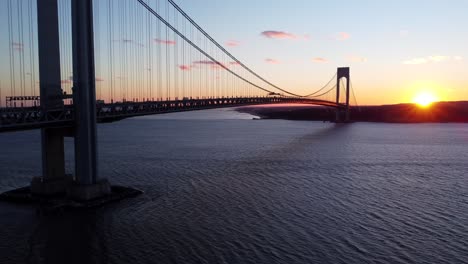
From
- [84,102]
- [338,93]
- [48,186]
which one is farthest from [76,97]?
[338,93]

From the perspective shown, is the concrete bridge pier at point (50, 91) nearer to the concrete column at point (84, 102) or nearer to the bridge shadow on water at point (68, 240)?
the concrete column at point (84, 102)

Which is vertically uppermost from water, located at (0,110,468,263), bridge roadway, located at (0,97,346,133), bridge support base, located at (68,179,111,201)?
bridge roadway, located at (0,97,346,133)

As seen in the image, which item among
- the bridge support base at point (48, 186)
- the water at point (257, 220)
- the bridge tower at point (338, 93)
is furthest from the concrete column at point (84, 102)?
the bridge tower at point (338, 93)

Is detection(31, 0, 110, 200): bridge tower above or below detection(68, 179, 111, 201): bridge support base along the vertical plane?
above

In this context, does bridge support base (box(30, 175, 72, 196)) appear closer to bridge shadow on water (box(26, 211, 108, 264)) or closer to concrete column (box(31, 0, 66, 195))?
concrete column (box(31, 0, 66, 195))

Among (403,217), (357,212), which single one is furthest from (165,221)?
(403,217)

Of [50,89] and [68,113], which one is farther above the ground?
[50,89]

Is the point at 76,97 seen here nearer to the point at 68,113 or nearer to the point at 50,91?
the point at 68,113

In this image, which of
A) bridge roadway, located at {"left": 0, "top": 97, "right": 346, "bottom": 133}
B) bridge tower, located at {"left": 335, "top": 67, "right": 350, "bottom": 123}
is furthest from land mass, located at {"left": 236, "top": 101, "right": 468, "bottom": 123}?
bridge roadway, located at {"left": 0, "top": 97, "right": 346, "bottom": 133}
